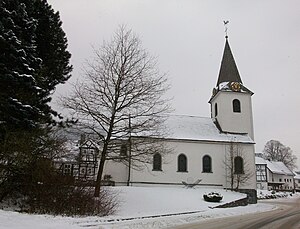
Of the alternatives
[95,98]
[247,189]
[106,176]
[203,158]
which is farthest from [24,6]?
[247,189]

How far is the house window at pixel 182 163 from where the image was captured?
34.7 m

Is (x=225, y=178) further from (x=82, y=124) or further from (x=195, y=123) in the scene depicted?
(x=82, y=124)

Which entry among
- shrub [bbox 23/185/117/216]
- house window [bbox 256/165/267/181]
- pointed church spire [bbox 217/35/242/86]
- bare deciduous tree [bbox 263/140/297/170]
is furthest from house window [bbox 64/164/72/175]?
bare deciduous tree [bbox 263/140/297/170]

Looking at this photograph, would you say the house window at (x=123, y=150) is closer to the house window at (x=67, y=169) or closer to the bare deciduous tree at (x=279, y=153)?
the house window at (x=67, y=169)

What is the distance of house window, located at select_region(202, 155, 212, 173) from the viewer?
116 ft

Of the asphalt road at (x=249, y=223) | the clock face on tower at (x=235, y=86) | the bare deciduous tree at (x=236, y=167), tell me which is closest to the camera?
the asphalt road at (x=249, y=223)

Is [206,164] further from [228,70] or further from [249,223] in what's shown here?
[249,223]

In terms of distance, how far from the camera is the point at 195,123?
38.6 m

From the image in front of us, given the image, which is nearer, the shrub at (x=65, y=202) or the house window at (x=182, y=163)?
the shrub at (x=65, y=202)

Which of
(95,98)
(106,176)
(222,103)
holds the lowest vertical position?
(106,176)

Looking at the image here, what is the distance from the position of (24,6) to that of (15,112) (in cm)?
499

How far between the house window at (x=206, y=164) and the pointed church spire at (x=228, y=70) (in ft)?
32.9

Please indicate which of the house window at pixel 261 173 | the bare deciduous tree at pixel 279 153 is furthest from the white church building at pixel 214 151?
the bare deciduous tree at pixel 279 153

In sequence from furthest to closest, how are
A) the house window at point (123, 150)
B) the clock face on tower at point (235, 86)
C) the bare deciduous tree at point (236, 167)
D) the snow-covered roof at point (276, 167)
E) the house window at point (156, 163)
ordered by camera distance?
the snow-covered roof at point (276, 167) < the clock face on tower at point (235, 86) < the bare deciduous tree at point (236, 167) < the house window at point (156, 163) < the house window at point (123, 150)
